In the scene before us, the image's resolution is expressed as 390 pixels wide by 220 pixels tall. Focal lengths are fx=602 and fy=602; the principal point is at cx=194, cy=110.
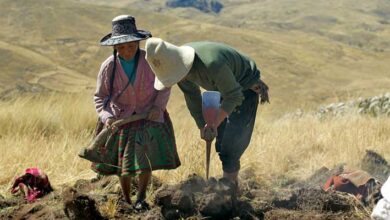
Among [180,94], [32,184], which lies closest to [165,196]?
[32,184]

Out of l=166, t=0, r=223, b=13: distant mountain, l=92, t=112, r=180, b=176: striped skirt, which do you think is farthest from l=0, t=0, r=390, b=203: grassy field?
l=166, t=0, r=223, b=13: distant mountain

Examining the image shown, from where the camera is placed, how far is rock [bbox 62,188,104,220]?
3.99 metres

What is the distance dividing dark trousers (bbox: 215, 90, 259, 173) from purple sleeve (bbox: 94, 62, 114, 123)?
92cm

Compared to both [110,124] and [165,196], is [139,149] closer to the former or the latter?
[110,124]

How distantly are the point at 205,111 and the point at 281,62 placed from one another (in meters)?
46.9

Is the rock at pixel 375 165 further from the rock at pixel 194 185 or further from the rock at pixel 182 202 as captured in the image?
the rock at pixel 182 202

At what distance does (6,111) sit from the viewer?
7598 millimetres

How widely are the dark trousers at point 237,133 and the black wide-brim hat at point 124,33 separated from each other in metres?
0.95

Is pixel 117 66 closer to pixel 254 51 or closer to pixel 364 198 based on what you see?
pixel 364 198

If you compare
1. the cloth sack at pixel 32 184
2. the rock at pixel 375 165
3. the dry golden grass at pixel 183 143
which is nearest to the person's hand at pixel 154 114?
the dry golden grass at pixel 183 143

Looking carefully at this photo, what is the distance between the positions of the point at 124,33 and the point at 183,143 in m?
2.41

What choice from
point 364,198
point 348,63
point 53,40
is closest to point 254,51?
point 348,63

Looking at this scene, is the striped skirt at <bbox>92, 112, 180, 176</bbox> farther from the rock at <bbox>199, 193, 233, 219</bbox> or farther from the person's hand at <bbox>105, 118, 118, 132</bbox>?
the rock at <bbox>199, 193, 233, 219</bbox>

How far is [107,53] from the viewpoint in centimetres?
5288
